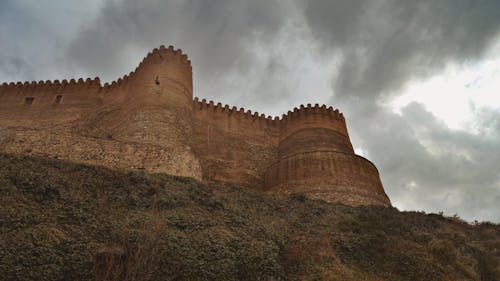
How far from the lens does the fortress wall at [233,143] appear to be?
2323cm

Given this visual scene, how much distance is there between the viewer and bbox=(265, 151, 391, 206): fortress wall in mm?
20016

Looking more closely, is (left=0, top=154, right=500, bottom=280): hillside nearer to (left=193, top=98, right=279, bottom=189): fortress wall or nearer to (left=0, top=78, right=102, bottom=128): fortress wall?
(left=193, top=98, right=279, bottom=189): fortress wall

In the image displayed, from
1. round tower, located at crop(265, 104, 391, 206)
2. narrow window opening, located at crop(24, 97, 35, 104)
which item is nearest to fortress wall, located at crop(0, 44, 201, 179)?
narrow window opening, located at crop(24, 97, 35, 104)

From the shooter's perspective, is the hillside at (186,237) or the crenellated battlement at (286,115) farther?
the crenellated battlement at (286,115)

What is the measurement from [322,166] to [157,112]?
28.3 feet

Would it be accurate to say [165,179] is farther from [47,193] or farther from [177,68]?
[177,68]

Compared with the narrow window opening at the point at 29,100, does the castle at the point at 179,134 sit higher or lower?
lower

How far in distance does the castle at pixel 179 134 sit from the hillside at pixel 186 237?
211cm

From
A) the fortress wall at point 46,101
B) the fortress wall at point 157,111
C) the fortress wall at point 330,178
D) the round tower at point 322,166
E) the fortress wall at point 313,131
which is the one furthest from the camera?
the fortress wall at point 46,101

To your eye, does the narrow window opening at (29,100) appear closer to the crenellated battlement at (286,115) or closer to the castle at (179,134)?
the castle at (179,134)

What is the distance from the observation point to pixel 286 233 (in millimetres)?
11211

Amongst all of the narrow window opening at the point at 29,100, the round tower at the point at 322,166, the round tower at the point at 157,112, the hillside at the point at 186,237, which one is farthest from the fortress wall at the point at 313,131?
the narrow window opening at the point at 29,100

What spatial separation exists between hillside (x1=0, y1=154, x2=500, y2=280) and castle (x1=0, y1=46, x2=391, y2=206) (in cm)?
211

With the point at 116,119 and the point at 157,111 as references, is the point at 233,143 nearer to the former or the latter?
the point at 157,111
